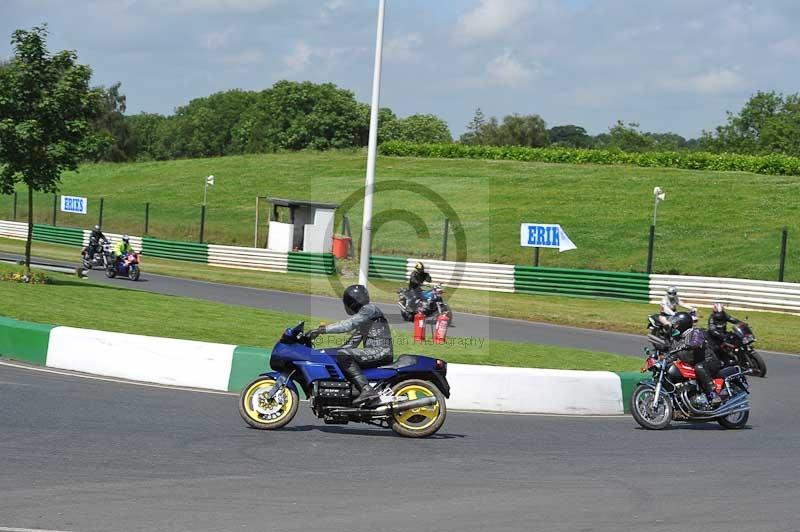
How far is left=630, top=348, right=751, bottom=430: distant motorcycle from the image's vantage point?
1309cm

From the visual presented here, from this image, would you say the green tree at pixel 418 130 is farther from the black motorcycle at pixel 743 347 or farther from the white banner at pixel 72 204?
the black motorcycle at pixel 743 347

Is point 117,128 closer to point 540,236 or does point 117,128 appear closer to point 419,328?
point 540,236

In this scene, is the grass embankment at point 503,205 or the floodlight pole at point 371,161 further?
the grass embankment at point 503,205

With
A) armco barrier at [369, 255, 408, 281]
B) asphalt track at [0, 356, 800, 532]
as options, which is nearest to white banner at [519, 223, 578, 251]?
armco barrier at [369, 255, 408, 281]

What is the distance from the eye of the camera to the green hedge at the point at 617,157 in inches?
Answer: 2534

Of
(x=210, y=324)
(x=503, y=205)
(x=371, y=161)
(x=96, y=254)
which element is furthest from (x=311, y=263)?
(x=210, y=324)

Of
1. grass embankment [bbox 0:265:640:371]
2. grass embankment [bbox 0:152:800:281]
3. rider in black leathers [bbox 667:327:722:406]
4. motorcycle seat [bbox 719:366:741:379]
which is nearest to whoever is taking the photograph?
rider in black leathers [bbox 667:327:722:406]

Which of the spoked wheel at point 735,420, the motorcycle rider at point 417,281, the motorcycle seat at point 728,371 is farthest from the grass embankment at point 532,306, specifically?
the spoked wheel at point 735,420

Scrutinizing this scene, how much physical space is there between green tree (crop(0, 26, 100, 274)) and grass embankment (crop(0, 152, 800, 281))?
22.3 metres

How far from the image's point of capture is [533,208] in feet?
188

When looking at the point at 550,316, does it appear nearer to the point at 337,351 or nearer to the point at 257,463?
the point at 337,351

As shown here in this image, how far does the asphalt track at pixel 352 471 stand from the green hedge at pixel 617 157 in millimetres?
54561

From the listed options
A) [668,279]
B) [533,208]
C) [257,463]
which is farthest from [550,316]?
[533,208]

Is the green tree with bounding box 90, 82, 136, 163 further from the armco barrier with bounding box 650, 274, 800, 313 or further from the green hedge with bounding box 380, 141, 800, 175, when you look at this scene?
the armco barrier with bounding box 650, 274, 800, 313
